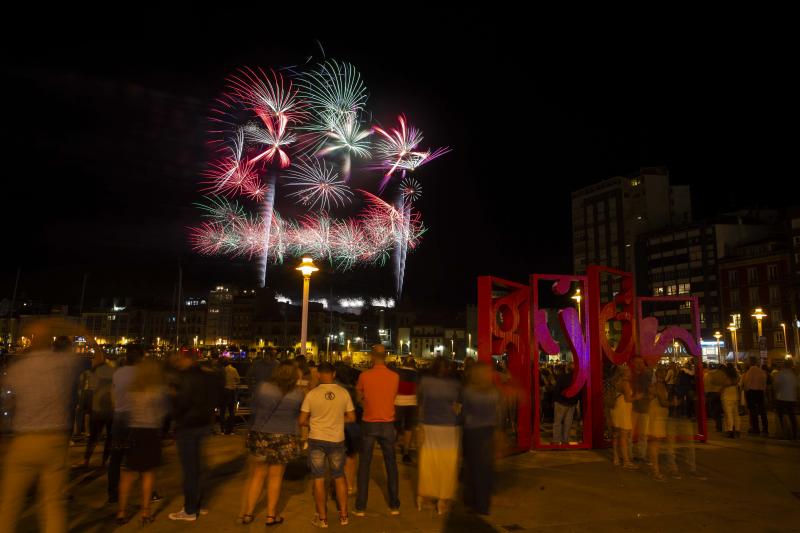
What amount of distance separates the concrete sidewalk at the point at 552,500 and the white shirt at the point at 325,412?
1008mm

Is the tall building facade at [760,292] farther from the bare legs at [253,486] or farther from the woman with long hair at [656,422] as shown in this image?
the bare legs at [253,486]

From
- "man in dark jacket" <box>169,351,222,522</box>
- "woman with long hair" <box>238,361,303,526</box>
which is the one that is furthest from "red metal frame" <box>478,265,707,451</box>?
"man in dark jacket" <box>169,351,222,522</box>

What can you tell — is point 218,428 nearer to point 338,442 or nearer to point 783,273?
point 338,442

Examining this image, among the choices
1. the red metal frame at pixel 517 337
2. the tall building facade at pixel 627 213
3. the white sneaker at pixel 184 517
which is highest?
the tall building facade at pixel 627 213

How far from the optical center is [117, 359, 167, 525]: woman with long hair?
6242 millimetres

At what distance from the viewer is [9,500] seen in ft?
16.0

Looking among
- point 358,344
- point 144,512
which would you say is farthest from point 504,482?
point 358,344

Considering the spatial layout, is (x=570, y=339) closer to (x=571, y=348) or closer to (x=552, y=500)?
(x=571, y=348)

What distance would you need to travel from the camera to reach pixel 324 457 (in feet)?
21.0

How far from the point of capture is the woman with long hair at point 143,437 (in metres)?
6.24

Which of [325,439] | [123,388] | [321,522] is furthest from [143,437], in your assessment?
[321,522]

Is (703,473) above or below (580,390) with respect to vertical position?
below

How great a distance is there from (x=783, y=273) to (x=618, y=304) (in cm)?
5783

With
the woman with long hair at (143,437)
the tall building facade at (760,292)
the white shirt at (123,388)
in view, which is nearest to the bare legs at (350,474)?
the woman with long hair at (143,437)
